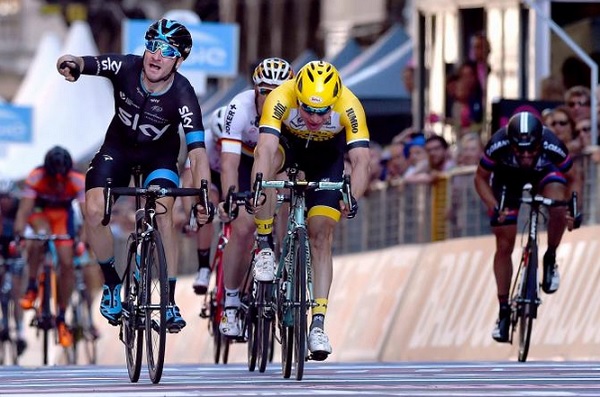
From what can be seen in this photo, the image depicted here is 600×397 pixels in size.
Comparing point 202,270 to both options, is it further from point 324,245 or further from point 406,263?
point 324,245

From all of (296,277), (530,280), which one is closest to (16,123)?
(530,280)

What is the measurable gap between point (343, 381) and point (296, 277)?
2.86 feet

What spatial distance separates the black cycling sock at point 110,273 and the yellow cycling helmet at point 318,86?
1769 mm

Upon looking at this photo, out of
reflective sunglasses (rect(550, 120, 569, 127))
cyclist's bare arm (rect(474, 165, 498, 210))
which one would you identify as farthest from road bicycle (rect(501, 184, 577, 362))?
reflective sunglasses (rect(550, 120, 569, 127))

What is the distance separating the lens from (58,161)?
2500 cm

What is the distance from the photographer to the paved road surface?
1296 cm

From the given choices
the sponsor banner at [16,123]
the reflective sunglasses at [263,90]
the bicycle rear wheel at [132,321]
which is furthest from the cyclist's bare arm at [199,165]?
the sponsor banner at [16,123]

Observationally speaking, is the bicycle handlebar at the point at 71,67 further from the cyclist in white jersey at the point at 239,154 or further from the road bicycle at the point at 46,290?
the road bicycle at the point at 46,290

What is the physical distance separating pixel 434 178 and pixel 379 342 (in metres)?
1.84

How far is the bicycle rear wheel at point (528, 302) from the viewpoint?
1911 centimetres

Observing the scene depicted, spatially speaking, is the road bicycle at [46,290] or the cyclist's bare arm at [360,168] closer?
the cyclist's bare arm at [360,168]

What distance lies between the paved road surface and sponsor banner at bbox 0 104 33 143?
2706 centimetres

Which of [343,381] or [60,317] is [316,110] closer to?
[343,381]

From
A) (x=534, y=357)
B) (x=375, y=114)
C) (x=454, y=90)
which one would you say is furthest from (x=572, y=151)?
(x=375, y=114)
